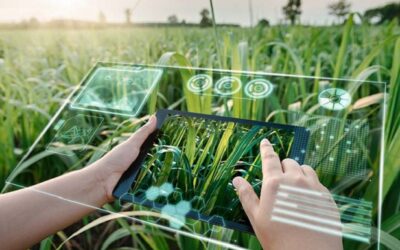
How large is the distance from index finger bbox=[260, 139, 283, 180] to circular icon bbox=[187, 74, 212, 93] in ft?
0.85

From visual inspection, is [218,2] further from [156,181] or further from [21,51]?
[21,51]

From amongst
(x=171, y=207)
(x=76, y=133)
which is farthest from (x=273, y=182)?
(x=76, y=133)

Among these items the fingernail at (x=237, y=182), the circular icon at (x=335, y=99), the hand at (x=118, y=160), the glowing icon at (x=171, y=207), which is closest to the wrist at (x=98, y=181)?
the hand at (x=118, y=160)

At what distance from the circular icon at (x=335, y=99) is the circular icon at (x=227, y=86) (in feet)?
0.54

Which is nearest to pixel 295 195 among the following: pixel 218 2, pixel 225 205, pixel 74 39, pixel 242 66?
pixel 225 205

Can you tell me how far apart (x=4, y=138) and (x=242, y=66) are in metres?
0.59

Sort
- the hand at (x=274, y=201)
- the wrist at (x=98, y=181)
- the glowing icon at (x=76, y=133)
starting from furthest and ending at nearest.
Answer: the glowing icon at (x=76, y=133)
the wrist at (x=98, y=181)
the hand at (x=274, y=201)

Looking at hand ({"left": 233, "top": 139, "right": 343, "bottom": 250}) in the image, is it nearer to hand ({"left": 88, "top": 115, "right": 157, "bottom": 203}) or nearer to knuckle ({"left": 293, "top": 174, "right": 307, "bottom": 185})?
knuckle ({"left": 293, "top": 174, "right": 307, "bottom": 185})

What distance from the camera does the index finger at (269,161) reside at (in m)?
0.57

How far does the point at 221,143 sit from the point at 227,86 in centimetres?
21

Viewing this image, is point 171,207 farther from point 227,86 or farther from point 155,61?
point 155,61

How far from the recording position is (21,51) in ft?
4.15

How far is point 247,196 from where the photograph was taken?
558 millimetres
